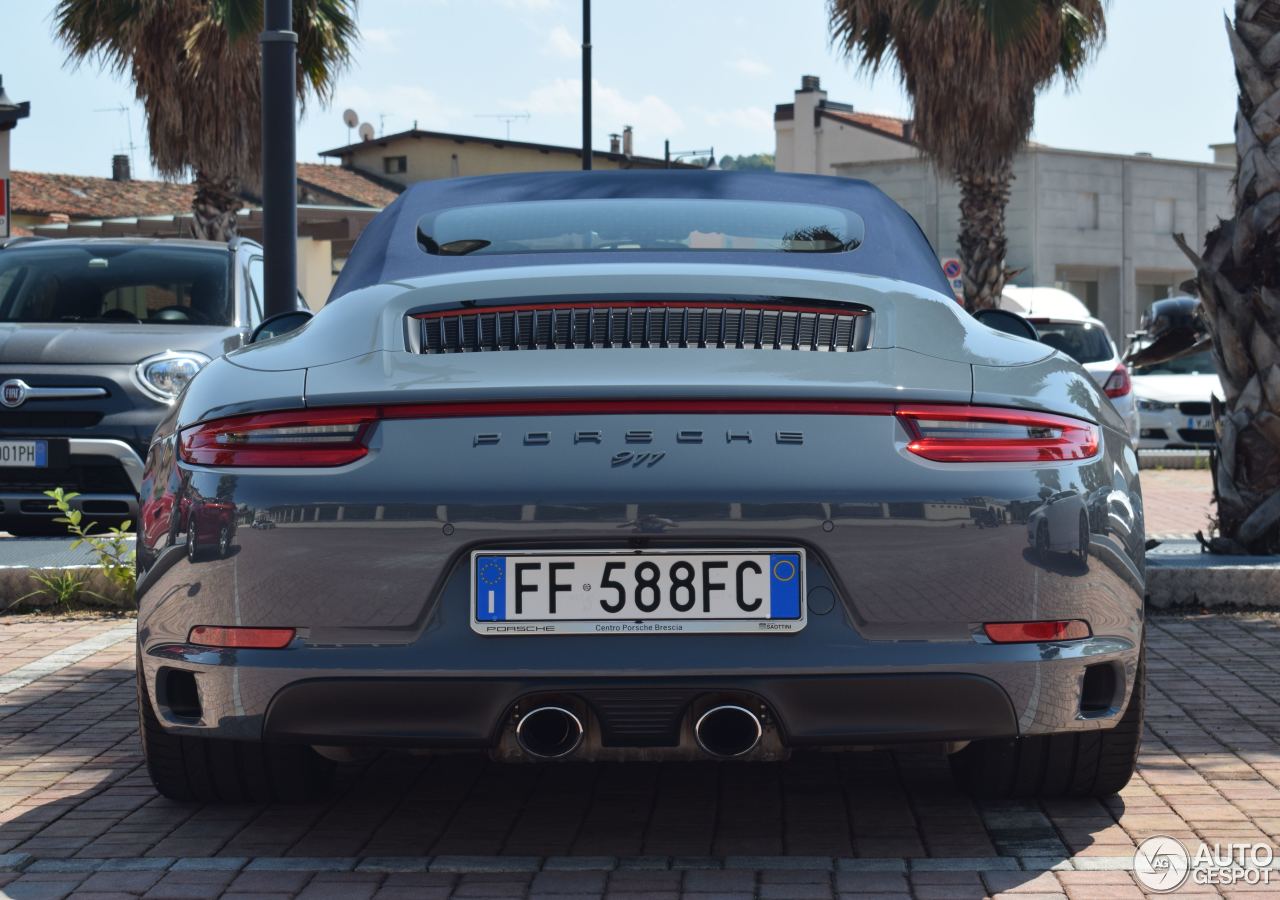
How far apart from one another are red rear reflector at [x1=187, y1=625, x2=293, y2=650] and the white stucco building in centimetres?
5222

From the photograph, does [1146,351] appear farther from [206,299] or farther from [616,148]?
[616,148]

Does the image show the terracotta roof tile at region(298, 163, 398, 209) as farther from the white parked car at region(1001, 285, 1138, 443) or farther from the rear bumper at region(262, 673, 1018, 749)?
the rear bumper at region(262, 673, 1018, 749)

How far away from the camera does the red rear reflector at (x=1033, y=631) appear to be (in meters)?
3.47

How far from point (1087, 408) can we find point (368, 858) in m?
1.71

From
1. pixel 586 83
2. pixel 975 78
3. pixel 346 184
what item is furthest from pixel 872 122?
pixel 975 78

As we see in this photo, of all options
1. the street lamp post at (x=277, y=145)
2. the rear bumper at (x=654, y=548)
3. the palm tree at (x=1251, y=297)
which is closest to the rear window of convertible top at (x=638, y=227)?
the rear bumper at (x=654, y=548)

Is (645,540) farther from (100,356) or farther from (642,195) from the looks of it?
(100,356)

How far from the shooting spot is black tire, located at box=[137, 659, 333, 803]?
4070mm

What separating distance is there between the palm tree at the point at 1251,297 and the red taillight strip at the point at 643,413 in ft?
14.9

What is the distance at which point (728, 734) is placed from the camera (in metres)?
3.50

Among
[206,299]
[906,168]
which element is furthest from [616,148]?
[206,299]

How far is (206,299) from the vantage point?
32.4 ft

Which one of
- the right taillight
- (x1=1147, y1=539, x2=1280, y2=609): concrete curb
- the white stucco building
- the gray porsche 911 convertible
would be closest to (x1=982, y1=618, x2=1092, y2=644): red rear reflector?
the gray porsche 911 convertible

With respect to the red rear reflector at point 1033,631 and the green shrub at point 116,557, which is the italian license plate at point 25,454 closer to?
the green shrub at point 116,557
